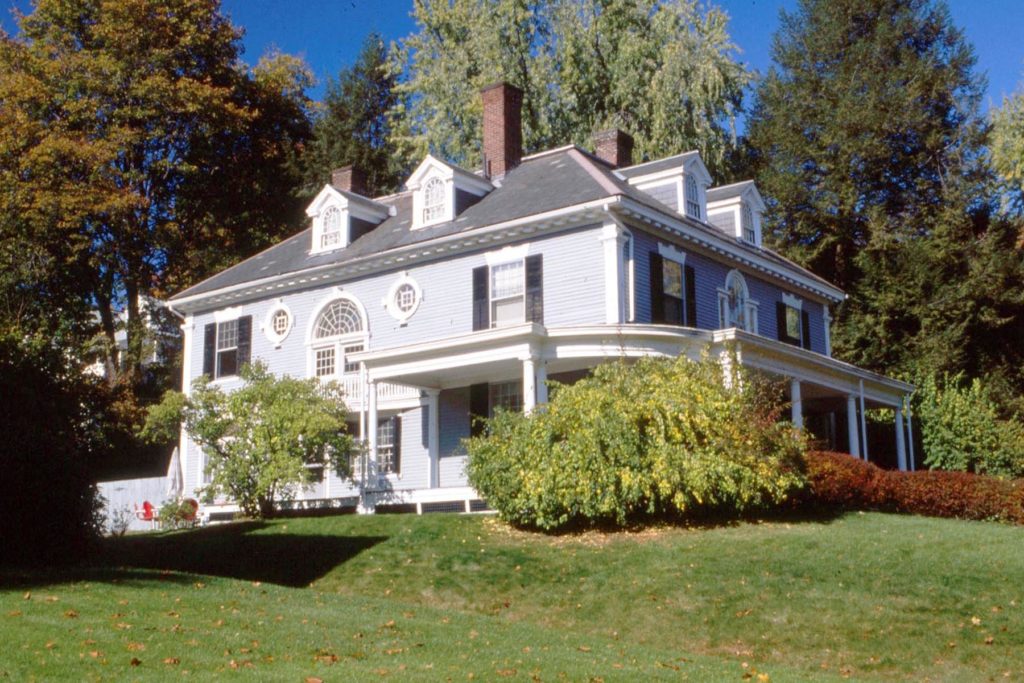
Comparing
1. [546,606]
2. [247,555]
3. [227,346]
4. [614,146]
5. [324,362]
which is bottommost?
[546,606]

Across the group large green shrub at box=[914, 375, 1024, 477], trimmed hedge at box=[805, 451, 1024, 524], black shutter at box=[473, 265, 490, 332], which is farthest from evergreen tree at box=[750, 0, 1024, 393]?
black shutter at box=[473, 265, 490, 332]

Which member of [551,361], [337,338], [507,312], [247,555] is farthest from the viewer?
[337,338]

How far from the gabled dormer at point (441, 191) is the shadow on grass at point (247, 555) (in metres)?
8.94

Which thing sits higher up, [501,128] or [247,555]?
[501,128]

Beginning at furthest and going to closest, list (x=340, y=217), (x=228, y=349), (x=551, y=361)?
(x=228, y=349) → (x=340, y=217) → (x=551, y=361)

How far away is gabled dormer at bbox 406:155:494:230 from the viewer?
85.2ft

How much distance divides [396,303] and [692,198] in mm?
7187

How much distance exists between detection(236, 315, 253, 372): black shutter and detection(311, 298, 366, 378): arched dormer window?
220 centimetres

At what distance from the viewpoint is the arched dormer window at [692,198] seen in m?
26.1

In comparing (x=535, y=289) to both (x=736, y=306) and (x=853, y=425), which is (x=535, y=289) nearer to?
(x=736, y=306)

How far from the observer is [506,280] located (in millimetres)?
24172

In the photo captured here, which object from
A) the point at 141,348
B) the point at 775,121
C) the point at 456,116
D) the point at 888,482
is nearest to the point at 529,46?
the point at 456,116

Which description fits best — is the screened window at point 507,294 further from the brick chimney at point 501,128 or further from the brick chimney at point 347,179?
the brick chimney at point 347,179

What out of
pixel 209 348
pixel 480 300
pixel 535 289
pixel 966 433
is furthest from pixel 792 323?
pixel 209 348
